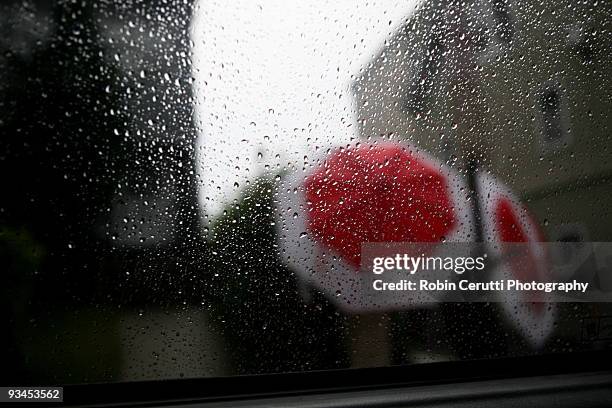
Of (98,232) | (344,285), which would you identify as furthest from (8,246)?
(344,285)

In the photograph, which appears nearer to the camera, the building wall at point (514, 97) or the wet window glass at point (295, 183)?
the wet window glass at point (295, 183)

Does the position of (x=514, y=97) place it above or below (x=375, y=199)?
above

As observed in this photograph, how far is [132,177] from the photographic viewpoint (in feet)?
2.71

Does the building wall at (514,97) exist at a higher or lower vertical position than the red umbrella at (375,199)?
higher

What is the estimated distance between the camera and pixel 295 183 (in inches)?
35.2

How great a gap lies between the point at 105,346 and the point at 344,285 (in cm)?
49

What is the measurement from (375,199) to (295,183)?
0.18 meters

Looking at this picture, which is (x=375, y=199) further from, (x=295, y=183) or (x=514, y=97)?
(x=514, y=97)


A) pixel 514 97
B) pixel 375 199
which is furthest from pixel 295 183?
pixel 514 97

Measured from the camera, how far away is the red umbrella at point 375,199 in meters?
0.91

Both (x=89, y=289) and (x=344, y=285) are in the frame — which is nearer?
(x=89, y=289)

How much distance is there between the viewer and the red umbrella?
0.91m

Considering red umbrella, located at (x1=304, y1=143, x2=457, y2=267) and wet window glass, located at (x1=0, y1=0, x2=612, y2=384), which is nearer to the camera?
wet window glass, located at (x1=0, y1=0, x2=612, y2=384)

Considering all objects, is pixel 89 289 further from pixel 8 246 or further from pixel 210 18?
pixel 210 18
